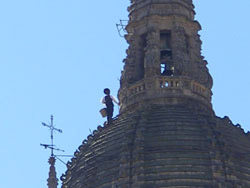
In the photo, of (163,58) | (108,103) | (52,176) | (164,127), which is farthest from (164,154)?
(163,58)

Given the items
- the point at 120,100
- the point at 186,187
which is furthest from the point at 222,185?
the point at 120,100

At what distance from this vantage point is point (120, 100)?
13412 centimetres

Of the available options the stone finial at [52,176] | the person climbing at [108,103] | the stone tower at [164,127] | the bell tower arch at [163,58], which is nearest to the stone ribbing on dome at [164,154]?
the stone tower at [164,127]

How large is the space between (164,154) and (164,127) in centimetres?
228

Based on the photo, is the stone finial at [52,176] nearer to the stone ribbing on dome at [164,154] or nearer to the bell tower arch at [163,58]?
the stone ribbing on dome at [164,154]

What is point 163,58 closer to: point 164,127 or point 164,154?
point 164,127

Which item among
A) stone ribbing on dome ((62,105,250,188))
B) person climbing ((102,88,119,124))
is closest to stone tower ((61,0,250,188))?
stone ribbing on dome ((62,105,250,188))

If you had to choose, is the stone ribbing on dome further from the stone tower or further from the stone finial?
the stone finial

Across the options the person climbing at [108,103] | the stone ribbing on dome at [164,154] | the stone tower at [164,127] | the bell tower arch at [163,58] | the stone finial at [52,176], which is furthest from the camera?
the bell tower arch at [163,58]

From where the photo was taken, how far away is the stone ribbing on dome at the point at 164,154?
412 ft

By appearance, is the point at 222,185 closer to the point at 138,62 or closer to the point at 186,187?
the point at 186,187

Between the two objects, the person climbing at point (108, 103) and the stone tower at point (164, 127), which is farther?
the person climbing at point (108, 103)

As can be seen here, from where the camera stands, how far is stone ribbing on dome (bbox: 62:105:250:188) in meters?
126

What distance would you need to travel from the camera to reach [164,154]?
126m
